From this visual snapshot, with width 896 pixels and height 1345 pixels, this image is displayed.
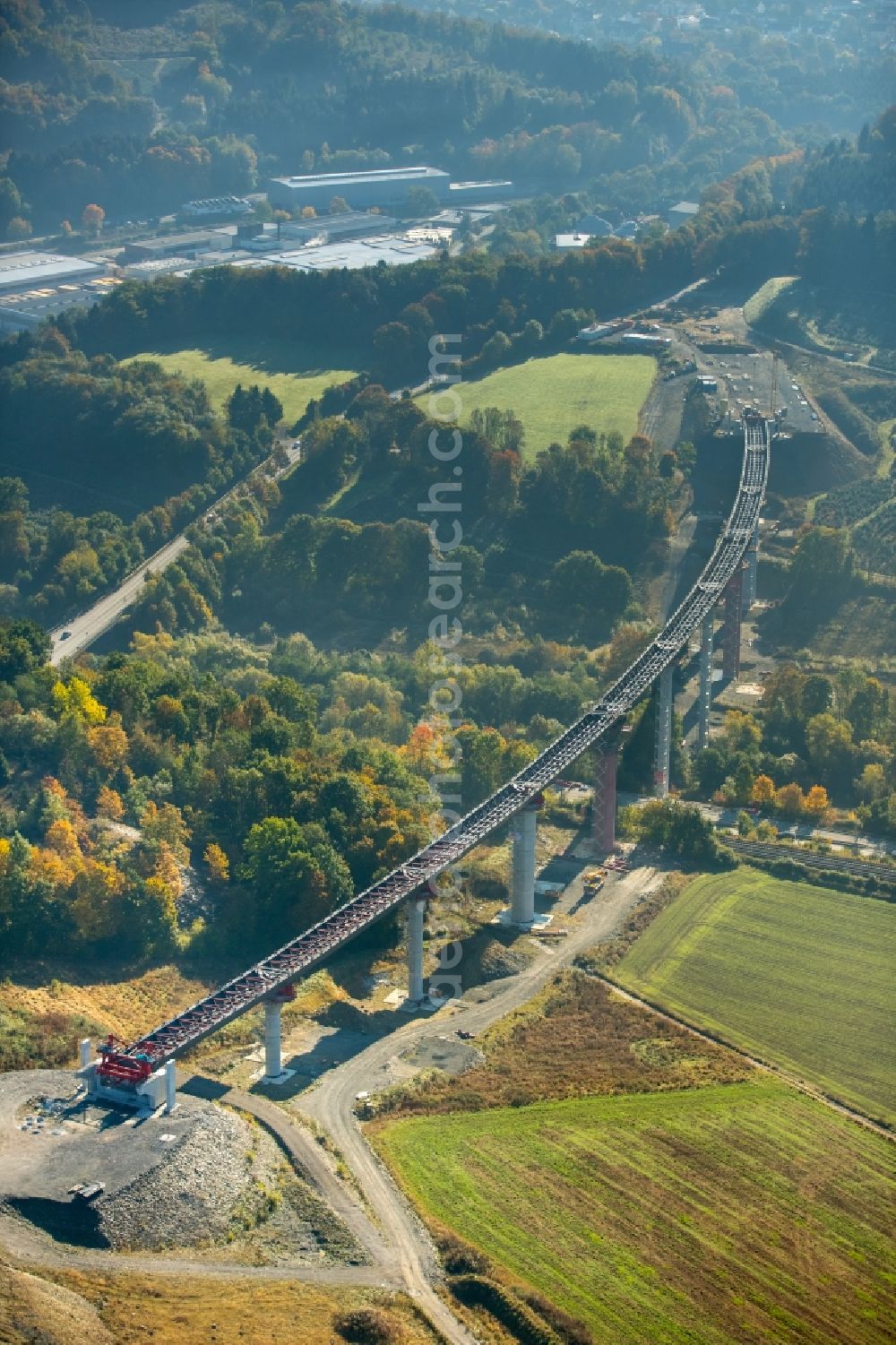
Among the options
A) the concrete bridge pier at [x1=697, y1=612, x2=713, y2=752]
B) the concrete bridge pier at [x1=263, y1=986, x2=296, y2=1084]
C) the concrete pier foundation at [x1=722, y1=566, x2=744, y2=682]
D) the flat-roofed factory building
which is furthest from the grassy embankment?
the flat-roofed factory building

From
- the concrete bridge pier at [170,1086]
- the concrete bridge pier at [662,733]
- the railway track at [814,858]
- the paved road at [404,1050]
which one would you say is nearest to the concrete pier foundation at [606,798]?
the paved road at [404,1050]

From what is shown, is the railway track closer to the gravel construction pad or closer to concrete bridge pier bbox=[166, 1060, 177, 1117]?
the gravel construction pad

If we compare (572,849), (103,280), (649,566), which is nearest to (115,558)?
(649,566)

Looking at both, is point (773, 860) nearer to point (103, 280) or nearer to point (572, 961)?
point (572, 961)

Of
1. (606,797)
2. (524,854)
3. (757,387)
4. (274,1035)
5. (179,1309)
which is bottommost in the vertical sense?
(606,797)

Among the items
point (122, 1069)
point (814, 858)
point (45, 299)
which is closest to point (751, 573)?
point (814, 858)

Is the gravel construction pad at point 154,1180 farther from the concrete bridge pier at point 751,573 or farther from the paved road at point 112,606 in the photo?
the concrete bridge pier at point 751,573

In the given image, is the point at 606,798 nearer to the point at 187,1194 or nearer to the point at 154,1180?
the point at 187,1194
